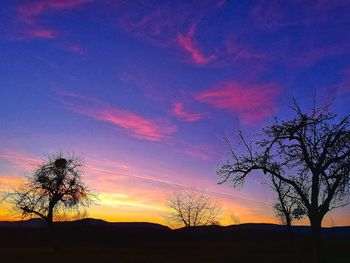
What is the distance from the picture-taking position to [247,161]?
88.1 ft

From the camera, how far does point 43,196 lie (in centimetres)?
4922

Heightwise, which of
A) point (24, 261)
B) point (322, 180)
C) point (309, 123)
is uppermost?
point (309, 123)

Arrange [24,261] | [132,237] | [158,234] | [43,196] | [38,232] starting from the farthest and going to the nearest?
[158,234], [132,237], [38,232], [43,196], [24,261]

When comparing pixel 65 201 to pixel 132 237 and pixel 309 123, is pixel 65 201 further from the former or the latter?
pixel 132 237

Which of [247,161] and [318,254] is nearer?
[318,254]

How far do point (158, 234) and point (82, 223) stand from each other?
2312 centimetres

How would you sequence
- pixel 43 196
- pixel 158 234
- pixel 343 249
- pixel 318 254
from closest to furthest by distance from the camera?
1. pixel 318 254
2. pixel 43 196
3. pixel 343 249
4. pixel 158 234

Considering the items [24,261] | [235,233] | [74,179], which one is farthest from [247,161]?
[235,233]

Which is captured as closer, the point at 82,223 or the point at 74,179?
the point at 74,179

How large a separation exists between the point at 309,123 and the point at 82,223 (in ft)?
303

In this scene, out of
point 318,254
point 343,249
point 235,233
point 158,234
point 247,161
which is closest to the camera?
point 318,254

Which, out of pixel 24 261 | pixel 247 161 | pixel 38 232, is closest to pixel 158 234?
pixel 38 232

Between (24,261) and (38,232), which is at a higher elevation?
(38,232)

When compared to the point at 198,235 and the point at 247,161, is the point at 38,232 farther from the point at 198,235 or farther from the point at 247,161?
the point at 247,161
